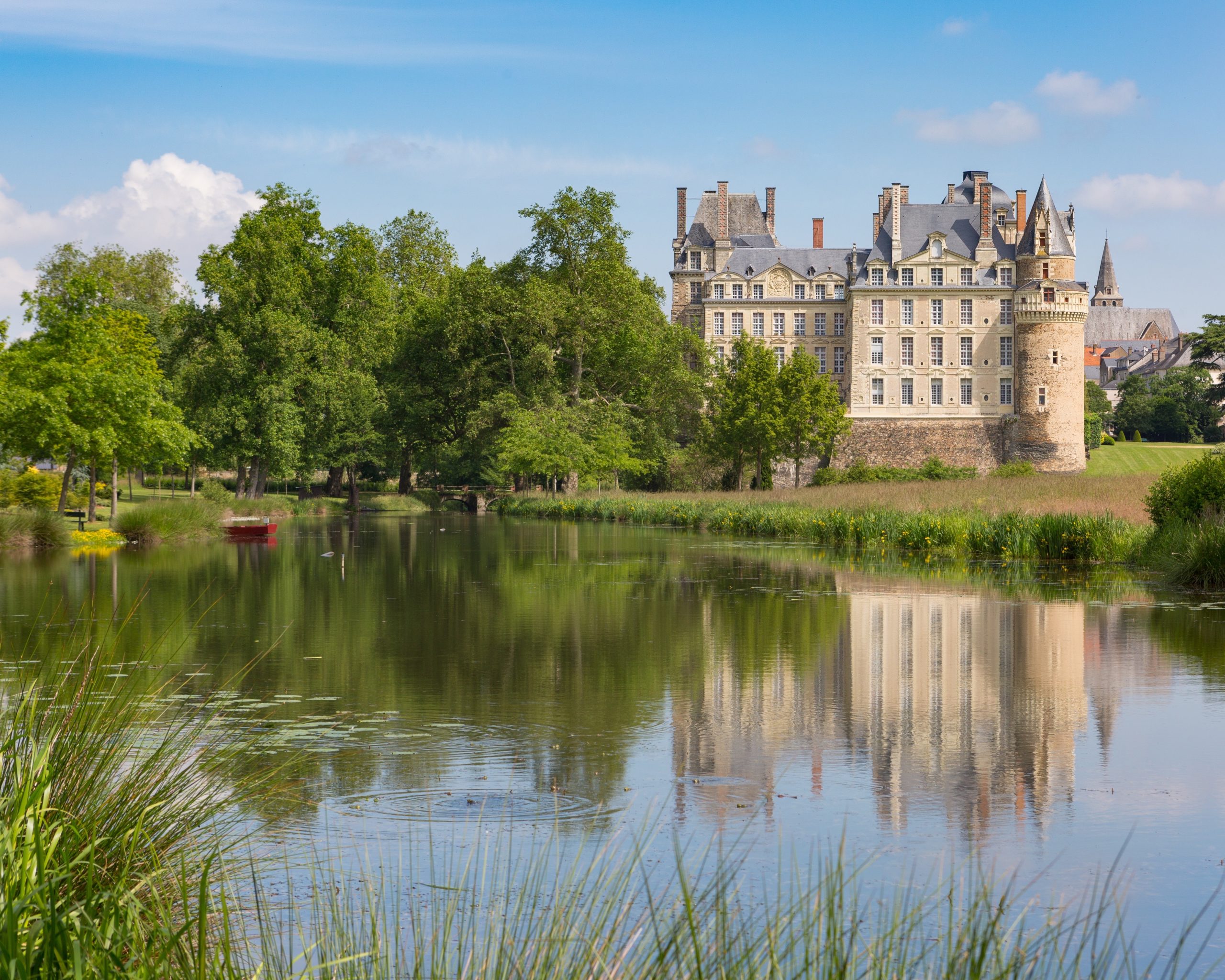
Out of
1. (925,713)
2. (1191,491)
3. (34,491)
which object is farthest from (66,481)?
(925,713)

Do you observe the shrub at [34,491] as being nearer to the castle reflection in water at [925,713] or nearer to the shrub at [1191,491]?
the castle reflection in water at [925,713]

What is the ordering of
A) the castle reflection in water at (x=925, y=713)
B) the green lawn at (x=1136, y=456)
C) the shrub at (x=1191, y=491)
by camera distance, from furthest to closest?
1. the green lawn at (x=1136, y=456)
2. the shrub at (x=1191, y=491)
3. the castle reflection in water at (x=925, y=713)

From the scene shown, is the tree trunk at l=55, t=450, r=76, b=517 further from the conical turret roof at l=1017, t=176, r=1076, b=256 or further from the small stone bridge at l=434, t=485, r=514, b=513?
the conical turret roof at l=1017, t=176, r=1076, b=256

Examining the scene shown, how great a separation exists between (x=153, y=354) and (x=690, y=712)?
42.1m

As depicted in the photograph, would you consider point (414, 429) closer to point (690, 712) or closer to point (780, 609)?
point (780, 609)

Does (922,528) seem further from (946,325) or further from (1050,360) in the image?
(946,325)

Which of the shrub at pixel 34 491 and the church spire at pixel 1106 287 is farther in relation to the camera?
the church spire at pixel 1106 287

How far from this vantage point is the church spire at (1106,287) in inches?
6427

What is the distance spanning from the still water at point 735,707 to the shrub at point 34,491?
16833mm

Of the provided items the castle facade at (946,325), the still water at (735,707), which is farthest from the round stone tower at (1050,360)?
the still water at (735,707)

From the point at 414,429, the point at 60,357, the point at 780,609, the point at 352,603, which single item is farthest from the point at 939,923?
the point at 414,429

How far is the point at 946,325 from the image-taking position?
7819 centimetres

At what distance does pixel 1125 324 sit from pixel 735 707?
160750mm

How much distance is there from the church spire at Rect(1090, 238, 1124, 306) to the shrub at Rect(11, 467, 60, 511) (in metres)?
151
